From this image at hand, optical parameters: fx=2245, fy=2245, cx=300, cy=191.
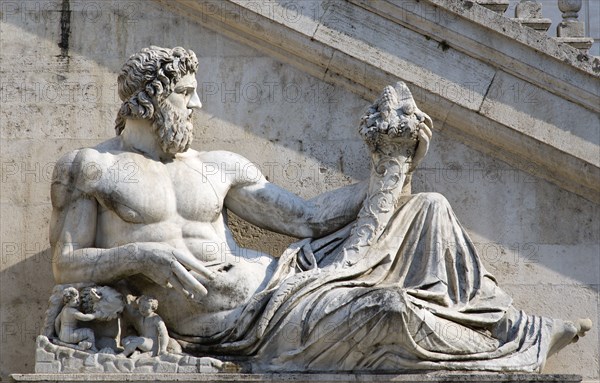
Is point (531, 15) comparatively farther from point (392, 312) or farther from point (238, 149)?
point (392, 312)

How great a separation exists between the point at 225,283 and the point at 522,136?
250cm

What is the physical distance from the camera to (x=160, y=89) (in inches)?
592

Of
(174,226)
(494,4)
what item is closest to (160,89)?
(174,226)

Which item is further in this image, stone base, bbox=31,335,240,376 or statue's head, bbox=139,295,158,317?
statue's head, bbox=139,295,158,317

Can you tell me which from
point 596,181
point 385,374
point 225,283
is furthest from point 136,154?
point 596,181

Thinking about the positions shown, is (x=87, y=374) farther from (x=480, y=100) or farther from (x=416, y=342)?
(x=480, y=100)

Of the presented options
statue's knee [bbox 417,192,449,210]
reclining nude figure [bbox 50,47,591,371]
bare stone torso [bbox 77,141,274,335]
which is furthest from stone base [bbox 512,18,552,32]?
bare stone torso [bbox 77,141,274,335]

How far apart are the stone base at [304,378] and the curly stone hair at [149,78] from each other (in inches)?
72.0

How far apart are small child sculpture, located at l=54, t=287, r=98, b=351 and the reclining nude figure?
223mm

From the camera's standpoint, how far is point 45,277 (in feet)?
51.8

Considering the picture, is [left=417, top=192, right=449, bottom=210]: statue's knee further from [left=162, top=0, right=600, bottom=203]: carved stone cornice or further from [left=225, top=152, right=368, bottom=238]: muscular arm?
[left=162, top=0, right=600, bottom=203]: carved stone cornice

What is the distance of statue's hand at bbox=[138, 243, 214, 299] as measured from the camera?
1473 cm

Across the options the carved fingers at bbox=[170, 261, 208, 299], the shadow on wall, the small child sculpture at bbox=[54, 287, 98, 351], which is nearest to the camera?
the small child sculpture at bbox=[54, 287, 98, 351]

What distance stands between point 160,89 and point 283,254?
54.6 inches
